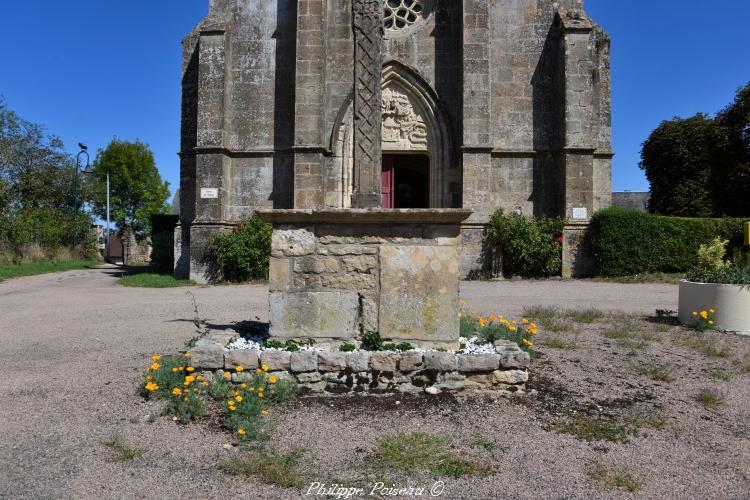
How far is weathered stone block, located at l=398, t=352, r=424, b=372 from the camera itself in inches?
157

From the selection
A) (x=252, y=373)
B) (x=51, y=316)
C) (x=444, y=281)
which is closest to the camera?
(x=252, y=373)

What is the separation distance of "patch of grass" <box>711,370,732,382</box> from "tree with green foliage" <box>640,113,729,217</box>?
75.3ft

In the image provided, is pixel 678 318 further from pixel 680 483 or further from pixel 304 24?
pixel 304 24

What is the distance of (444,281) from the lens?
4.47 meters

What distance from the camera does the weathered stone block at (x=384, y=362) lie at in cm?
400

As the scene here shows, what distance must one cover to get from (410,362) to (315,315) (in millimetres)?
1031

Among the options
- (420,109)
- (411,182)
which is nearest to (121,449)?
(420,109)

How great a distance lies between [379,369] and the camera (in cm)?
401

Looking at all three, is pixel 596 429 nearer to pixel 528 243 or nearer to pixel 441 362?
pixel 441 362

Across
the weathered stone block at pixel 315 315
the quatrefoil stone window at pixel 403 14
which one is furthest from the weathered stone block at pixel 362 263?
the quatrefoil stone window at pixel 403 14

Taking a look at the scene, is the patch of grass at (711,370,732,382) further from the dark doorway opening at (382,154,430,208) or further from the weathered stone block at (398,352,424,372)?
the dark doorway opening at (382,154,430,208)

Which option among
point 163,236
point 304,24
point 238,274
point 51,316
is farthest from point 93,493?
point 163,236

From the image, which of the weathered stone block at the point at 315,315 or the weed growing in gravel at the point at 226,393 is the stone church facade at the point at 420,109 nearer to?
the weathered stone block at the point at 315,315

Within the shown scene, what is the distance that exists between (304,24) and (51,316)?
9.25 metres
